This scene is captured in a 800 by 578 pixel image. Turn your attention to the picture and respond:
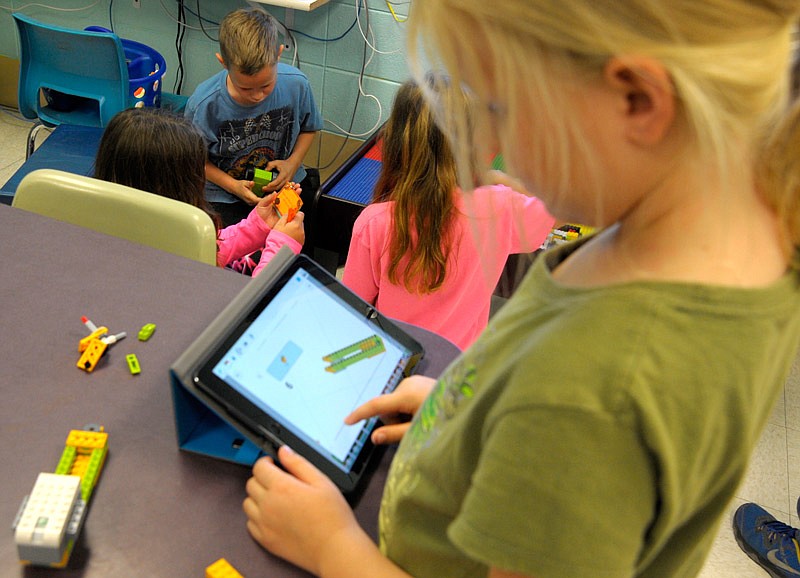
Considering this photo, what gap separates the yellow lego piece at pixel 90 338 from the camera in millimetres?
766

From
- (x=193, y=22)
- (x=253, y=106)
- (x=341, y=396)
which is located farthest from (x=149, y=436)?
(x=193, y=22)

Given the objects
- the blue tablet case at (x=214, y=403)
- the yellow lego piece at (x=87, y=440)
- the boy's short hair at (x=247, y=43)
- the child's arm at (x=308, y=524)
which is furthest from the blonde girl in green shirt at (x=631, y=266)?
the boy's short hair at (x=247, y=43)

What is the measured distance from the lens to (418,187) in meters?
1.27

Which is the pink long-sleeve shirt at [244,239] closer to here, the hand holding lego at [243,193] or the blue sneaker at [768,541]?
the hand holding lego at [243,193]

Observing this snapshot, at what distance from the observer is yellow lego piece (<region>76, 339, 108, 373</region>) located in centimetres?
74

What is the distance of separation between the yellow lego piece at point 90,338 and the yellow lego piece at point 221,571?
326 mm

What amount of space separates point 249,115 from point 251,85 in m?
0.13

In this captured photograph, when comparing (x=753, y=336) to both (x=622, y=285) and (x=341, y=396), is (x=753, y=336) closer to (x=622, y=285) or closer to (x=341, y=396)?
(x=622, y=285)

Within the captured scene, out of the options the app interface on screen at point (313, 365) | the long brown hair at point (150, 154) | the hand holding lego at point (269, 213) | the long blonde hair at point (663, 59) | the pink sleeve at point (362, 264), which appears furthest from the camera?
the hand holding lego at point (269, 213)

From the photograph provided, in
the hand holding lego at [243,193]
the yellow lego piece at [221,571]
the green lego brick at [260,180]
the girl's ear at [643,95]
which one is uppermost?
the girl's ear at [643,95]

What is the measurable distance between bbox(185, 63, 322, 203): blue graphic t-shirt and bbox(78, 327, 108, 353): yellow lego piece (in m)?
1.48

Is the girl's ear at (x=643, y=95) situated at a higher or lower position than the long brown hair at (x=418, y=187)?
higher

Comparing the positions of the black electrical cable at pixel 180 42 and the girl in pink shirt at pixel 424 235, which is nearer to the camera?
the girl in pink shirt at pixel 424 235

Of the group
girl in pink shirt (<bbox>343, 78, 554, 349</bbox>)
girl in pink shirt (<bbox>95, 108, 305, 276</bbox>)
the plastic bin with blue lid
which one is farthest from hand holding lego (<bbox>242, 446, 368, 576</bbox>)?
the plastic bin with blue lid
